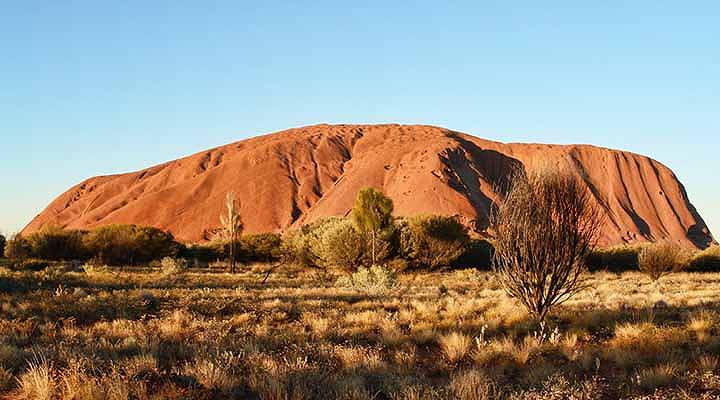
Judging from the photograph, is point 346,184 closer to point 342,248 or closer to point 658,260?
point 342,248

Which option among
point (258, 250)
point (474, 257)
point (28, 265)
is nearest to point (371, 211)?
point (474, 257)

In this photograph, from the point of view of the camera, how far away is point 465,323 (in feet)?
40.5

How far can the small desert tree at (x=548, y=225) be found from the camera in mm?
10297

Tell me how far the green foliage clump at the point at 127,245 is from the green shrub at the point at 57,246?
1.18 meters

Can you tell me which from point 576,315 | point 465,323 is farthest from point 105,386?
point 576,315

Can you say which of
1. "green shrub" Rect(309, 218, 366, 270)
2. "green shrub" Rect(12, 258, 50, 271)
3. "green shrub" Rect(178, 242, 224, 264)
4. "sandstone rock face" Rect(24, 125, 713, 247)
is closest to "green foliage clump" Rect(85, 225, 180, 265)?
"green shrub" Rect(178, 242, 224, 264)

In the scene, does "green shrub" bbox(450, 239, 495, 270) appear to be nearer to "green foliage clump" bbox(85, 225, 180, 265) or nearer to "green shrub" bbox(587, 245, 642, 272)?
"green shrub" bbox(587, 245, 642, 272)

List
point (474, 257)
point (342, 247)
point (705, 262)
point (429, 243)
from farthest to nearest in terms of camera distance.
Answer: point (474, 257), point (705, 262), point (429, 243), point (342, 247)

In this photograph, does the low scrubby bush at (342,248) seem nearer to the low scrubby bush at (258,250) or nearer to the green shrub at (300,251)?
the green shrub at (300,251)

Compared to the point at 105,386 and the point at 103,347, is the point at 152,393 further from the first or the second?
the point at 103,347

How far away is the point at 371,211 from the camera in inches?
1287

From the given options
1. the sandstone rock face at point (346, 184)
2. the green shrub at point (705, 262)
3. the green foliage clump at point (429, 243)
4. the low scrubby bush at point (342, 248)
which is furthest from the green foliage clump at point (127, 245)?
the green shrub at point (705, 262)

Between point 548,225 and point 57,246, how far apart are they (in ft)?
143

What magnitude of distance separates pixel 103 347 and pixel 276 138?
4108 inches
